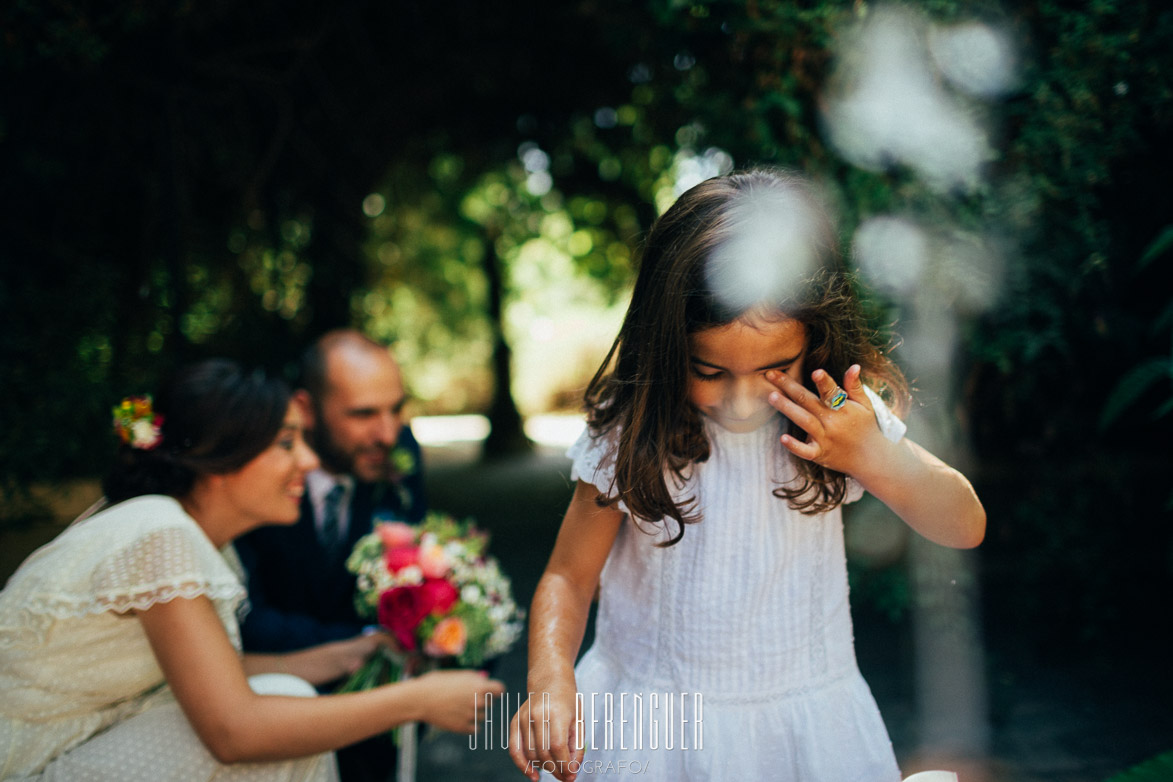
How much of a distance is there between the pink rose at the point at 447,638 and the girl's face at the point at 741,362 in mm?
1166

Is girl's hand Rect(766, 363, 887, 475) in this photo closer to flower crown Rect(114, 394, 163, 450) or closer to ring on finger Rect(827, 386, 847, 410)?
ring on finger Rect(827, 386, 847, 410)

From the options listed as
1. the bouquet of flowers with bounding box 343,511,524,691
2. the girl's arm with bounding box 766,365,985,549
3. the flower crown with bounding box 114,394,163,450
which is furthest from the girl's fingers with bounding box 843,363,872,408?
the flower crown with bounding box 114,394,163,450

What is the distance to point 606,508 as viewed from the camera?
1727 millimetres

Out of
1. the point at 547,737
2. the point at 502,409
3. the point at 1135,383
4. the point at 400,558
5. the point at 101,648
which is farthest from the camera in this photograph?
the point at 502,409

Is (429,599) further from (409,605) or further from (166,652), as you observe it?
(166,652)

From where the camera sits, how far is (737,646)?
173cm

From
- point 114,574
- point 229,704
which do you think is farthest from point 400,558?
point 114,574

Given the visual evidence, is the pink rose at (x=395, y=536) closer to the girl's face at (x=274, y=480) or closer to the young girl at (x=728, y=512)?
the girl's face at (x=274, y=480)

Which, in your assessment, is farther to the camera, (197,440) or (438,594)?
(438,594)

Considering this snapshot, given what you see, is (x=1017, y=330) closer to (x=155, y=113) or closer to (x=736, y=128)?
(x=736, y=128)

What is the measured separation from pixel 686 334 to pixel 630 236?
2897mm

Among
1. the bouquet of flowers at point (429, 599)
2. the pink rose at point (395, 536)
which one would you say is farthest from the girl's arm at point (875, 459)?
the pink rose at point (395, 536)

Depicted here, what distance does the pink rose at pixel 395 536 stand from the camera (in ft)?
8.32

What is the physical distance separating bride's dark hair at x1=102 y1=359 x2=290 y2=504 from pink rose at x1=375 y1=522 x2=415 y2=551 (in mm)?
473
